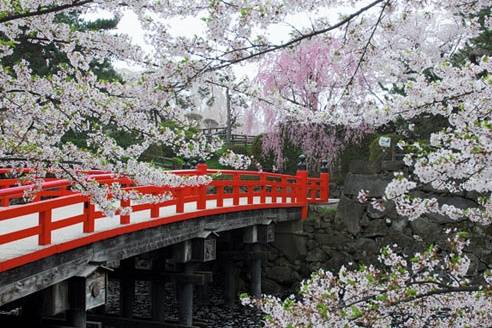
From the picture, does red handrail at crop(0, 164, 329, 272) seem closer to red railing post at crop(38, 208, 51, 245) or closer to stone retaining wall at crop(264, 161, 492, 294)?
red railing post at crop(38, 208, 51, 245)

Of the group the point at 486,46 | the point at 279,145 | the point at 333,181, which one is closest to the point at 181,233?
the point at 486,46

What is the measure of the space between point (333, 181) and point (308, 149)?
144cm

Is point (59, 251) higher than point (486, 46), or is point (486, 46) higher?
point (486, 46)

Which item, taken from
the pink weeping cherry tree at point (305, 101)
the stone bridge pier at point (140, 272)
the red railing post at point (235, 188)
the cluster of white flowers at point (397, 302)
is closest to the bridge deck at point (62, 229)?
the stone bridge pier at point (140, 272)

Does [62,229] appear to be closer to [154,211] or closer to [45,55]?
[154,211]

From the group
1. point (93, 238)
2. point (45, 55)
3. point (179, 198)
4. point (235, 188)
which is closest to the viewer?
point (93, 238)

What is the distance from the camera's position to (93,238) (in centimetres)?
680

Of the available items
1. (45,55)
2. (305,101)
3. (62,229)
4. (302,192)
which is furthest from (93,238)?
(305,101)

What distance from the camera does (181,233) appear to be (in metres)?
9.41

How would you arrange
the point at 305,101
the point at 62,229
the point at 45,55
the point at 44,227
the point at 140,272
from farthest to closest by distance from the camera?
the point at 305,101
the point at 45,55
the point at 140,272
the point at 62,229
the point at 44,227

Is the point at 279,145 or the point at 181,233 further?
the point at 279,145

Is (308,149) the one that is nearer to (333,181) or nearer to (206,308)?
(333,181)

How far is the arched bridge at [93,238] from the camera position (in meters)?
5.72

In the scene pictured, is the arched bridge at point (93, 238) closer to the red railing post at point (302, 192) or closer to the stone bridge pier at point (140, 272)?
the stone bridge pier at point (140, 272)
